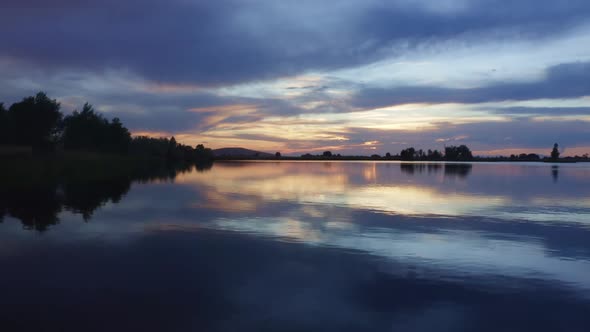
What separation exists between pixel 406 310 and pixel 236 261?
7167 mm

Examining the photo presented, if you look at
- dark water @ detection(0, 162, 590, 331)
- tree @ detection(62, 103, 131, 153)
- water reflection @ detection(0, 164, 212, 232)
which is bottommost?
dark water @ detection(0, 162, 590, 331)

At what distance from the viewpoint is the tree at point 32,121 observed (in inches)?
3543

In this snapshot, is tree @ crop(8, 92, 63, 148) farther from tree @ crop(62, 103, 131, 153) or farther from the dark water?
the dark water

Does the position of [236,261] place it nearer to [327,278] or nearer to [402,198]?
[327,278]

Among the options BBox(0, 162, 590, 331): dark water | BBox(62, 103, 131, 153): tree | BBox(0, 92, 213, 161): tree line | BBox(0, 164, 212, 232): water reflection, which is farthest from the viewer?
BBox(62, 103, 131, 153): tree

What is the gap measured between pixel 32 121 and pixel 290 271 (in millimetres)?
99882

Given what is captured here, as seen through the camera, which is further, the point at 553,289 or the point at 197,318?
the point at 553,289

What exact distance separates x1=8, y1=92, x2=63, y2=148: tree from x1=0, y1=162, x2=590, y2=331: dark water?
247 ft

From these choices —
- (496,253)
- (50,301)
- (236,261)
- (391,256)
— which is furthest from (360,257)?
(50,301)

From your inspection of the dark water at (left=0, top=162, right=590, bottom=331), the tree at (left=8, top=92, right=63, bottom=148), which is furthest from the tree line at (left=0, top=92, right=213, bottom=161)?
the dark water at (left=0, top=162, right=590, bottom=331)

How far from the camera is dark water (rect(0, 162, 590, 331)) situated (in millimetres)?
10586

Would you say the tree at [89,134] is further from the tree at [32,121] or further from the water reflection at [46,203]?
the water reflection at [46,203]

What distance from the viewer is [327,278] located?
45.4 feet

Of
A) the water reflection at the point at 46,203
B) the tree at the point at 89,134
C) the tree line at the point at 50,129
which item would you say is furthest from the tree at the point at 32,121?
the water reflection at the point at 46,203
